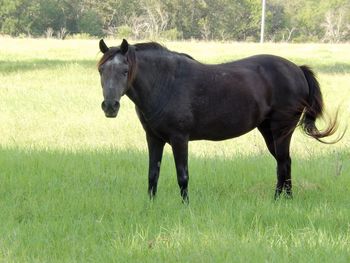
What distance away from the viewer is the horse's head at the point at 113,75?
5.26 m

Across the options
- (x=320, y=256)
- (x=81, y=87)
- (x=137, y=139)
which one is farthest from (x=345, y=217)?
(x=81, y=87)

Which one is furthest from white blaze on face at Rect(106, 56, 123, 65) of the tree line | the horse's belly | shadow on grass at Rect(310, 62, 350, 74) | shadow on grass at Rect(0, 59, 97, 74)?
the tree line

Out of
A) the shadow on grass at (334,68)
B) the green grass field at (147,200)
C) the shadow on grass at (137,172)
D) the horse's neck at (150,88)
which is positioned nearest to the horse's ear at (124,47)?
the horse's neck at (150,88)

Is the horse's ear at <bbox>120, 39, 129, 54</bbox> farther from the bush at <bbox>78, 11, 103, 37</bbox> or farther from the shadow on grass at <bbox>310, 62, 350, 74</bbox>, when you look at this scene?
the bush at <bbox>78, 11, 103, 37</bbox>

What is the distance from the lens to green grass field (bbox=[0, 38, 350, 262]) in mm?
4613

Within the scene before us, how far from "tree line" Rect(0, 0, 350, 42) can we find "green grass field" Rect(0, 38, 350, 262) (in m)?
43.0

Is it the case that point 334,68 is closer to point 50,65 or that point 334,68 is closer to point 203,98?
point 50,65

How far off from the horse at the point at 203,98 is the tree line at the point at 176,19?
46.5 m

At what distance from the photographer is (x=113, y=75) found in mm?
5367

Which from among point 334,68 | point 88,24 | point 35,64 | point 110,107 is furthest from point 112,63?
point 88,24

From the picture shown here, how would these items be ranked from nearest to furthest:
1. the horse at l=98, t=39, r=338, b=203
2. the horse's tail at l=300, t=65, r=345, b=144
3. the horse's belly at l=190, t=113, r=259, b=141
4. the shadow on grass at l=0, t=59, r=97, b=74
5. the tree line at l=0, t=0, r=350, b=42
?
the horse at l=98, t=39, r=338, b=203, the horse's belly at l=190, t=113, r=259, b=141, the horse's tail at l=300, t=65, r=345, b=144, the shadow on grass at l=0, t=59, r=97, b=74, the tree line at l=0, t=0, r=350, b=42

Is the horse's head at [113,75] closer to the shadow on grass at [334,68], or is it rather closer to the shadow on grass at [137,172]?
the shadow on grass at [137,172]

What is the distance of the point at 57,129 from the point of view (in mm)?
11297

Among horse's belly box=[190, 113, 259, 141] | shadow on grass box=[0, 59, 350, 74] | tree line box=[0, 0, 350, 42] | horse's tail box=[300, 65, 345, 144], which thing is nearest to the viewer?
horse's belly box=[190, 113, 259, 141]
